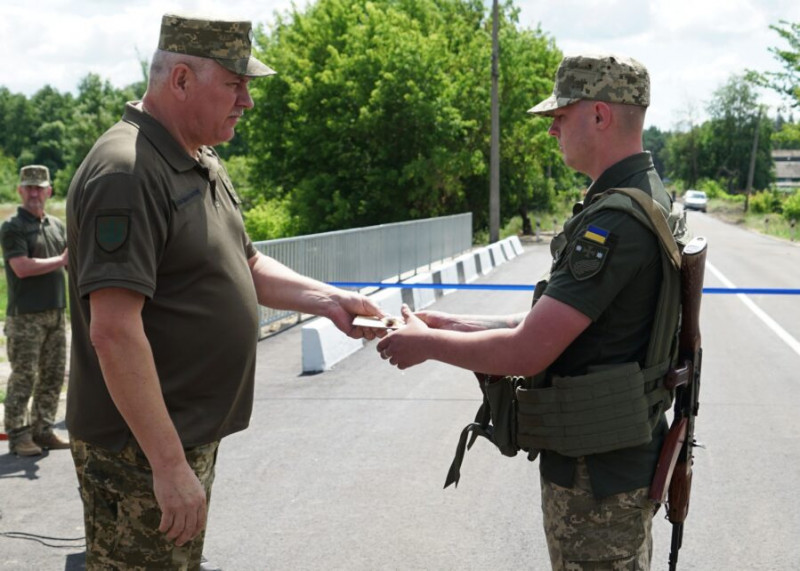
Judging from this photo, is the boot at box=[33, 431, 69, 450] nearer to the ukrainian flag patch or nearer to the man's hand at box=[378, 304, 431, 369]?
the man's hand at box=[378, 304, 431, 369]

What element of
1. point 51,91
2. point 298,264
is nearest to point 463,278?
point 298,264

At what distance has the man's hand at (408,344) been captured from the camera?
9.41 feet

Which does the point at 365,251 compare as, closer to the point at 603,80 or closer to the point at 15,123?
the point at 603,80

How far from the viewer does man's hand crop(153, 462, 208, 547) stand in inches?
96.8

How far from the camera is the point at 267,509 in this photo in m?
5.61

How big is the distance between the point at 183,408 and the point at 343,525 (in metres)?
2.91

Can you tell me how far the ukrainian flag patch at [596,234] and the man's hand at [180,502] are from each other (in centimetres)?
124

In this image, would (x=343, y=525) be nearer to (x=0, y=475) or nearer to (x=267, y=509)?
(x=267, y=509)

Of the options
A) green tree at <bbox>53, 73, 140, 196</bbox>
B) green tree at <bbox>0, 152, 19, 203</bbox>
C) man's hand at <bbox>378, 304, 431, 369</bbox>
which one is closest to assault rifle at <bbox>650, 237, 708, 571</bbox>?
man's hand at <bbox>378, 304, 431, 369</bbox>

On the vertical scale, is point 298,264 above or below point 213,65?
below

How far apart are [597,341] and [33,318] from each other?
18.1 feet

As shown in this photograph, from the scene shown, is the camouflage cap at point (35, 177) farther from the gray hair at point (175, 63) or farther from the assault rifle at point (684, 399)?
the assault rifle at point (684, 399)

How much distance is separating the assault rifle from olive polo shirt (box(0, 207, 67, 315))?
541 cm

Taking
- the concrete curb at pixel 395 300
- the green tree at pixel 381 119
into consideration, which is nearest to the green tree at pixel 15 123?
the green tree at pixel 381 119
